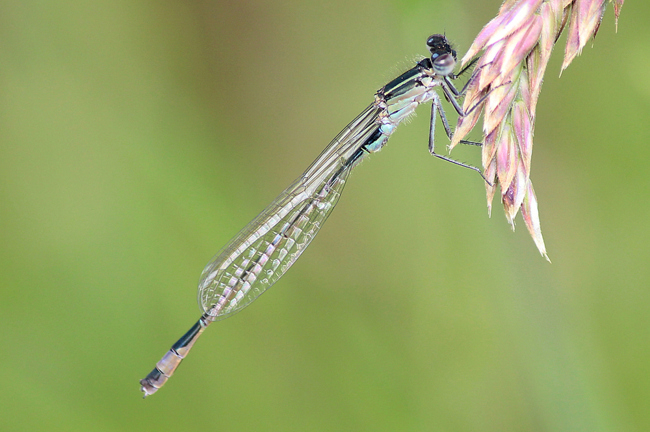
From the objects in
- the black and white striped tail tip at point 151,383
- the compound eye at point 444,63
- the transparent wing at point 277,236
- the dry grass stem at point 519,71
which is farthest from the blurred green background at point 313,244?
the dry grass stem at point 519,71

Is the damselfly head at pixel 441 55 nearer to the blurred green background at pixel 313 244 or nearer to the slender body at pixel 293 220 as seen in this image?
the slender body at pixel 293 220

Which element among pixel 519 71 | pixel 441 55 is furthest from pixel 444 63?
pixel 519 71

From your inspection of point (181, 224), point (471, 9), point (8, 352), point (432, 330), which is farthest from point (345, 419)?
point (471, 9)

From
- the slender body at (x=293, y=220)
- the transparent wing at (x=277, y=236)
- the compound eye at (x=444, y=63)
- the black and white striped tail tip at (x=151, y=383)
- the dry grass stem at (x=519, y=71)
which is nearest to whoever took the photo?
the dry grass stem at (x=519, y=71)

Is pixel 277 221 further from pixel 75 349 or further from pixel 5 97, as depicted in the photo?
pixel 5 97

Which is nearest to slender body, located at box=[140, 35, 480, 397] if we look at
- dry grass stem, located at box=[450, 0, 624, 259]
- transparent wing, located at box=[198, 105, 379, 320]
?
transparent wing, located at box=[198, 105, 379, 320]

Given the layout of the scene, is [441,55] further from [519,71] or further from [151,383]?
[151,383]
